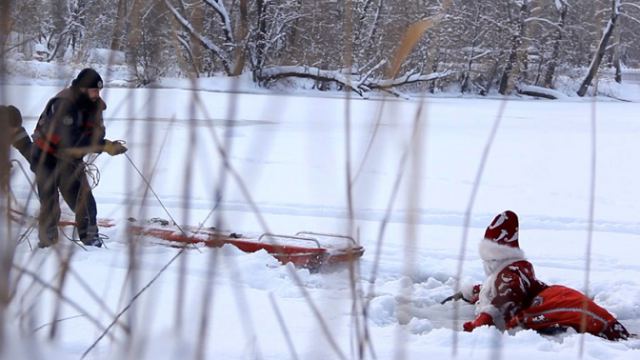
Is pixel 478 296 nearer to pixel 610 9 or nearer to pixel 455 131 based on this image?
pixel 610 9

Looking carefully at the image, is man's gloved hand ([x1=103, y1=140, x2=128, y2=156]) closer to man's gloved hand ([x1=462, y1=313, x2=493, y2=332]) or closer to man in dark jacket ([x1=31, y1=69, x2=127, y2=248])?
man in dark jacket ([x1=31, y1=69, x2=127, y2=248])

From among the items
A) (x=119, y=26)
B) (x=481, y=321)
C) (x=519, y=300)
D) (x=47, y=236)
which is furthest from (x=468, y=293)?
(x=119, y=26)

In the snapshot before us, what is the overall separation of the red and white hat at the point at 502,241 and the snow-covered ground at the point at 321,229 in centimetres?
42

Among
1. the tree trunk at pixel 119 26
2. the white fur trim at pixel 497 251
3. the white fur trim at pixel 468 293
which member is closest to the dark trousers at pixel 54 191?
the tree trunk at pixel 119 26

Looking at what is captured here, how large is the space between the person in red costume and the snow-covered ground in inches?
5.6

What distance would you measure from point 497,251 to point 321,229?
2.85 m

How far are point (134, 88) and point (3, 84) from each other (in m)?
0.22

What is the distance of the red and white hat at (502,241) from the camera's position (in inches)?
167

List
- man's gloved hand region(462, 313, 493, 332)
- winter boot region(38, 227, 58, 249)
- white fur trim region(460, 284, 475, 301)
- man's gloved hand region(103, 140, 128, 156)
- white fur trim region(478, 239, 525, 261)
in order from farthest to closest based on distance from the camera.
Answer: white fur trim region(460, 284, 475, 301), white fur trim region(478, 239, 525, 261), man's gloved hand region(462, 313, 493, 332), man's gloved hand region(103, 140, 128, 156), winter boot region(38, 227, 58, 249)

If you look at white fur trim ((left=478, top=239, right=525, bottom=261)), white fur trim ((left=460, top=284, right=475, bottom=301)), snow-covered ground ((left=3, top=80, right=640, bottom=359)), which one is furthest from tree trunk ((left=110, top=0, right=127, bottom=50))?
white fur trim ((left=460, top=284, right=475, bottom=301))

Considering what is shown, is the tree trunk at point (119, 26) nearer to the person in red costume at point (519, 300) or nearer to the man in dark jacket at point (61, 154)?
the man in dark jacket at point (61, 154)

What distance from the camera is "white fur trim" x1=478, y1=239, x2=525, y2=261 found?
13.9 ft

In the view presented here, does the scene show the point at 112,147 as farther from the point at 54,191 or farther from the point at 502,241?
the point at 54,191

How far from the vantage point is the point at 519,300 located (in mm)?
4195
